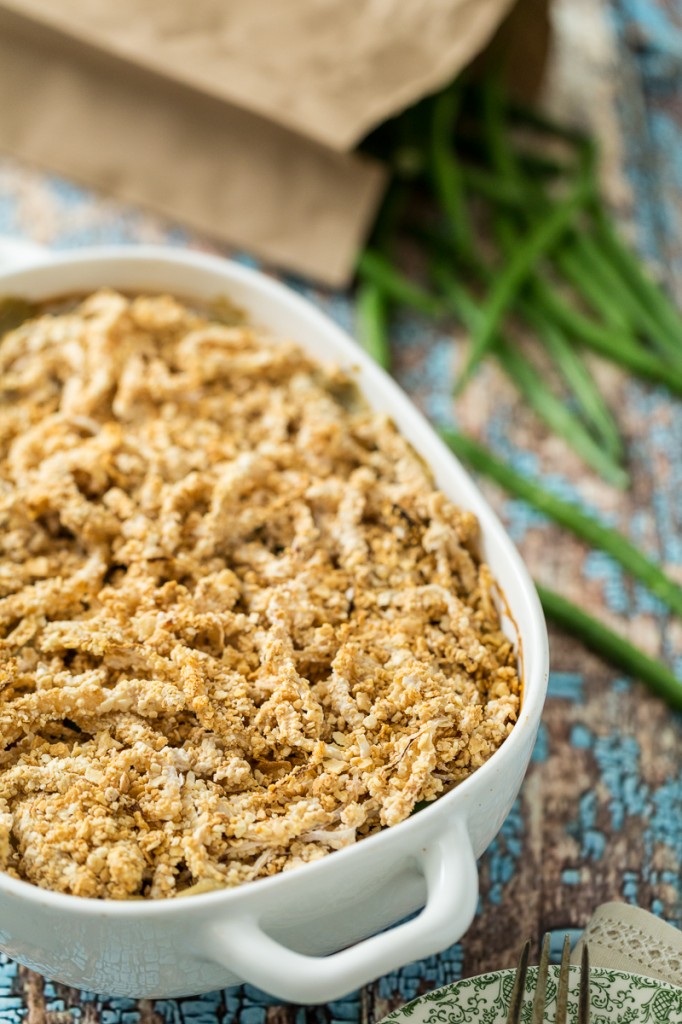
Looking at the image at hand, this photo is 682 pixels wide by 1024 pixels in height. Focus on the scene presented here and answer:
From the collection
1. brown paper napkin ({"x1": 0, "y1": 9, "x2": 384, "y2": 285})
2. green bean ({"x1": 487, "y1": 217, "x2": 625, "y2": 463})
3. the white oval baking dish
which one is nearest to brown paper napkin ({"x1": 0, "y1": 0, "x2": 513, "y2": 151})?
brown paper napkin ({"x1": 0, "y1": 9, "x2": 384, "y2": 285})

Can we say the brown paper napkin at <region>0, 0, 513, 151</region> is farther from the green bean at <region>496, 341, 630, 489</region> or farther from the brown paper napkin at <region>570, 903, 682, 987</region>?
the brown paper napkin at <region>570, 903, 682, 987</region>

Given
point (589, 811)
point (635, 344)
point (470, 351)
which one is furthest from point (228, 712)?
point (635, 344)

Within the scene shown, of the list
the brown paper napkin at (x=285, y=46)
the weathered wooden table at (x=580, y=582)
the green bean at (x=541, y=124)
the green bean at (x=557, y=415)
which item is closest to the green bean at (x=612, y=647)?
the weathered wooden table at (x=580, y=582)

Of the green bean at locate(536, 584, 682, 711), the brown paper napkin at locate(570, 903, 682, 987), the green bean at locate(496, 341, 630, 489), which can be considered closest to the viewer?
the brown paper napkin at locate(570, 903, 682, 987)

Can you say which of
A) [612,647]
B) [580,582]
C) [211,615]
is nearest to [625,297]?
[580,582]

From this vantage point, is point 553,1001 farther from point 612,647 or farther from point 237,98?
point 237,98

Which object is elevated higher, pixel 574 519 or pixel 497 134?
pixel 497 134

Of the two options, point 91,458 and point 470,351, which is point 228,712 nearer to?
point 91,458
